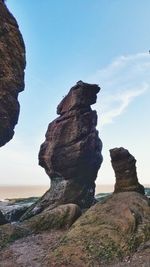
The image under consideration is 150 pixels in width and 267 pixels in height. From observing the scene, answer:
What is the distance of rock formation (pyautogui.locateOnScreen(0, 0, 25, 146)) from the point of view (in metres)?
42.2

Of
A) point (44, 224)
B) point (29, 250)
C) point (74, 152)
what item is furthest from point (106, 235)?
point (74, 152)

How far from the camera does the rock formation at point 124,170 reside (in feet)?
107

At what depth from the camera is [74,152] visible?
5641cm

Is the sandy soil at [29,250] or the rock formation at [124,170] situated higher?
the rock formation at [124,170]

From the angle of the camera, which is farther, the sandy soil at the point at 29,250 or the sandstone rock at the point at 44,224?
the sandstone rock at the point at 44,224

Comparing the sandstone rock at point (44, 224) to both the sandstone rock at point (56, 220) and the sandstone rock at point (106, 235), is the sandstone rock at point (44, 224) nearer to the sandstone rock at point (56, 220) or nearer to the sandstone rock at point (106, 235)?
the sandstone rock at point (56, 220)

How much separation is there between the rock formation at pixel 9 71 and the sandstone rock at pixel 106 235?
819 inches

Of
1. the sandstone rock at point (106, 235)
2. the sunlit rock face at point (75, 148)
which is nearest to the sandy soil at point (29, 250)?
the sandstone rock at point (106, 235)

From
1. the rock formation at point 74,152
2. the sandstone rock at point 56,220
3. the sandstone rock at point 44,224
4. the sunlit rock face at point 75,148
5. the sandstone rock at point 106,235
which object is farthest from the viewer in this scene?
the sunlit rock face at point 75,148

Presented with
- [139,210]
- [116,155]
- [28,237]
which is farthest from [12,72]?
[139,210]

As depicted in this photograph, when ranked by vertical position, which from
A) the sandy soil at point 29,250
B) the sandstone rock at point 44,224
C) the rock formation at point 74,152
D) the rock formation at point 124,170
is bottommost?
the sandy soil at point 29,250

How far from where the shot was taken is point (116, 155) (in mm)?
34094

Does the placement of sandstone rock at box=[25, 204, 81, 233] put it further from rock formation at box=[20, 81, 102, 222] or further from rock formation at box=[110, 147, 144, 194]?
rock formation at box=[20, 81, 102, 222]

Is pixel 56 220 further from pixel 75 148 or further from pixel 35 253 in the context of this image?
pixel 75 148
